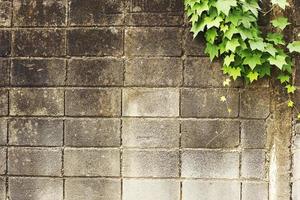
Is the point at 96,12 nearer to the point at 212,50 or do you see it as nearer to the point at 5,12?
the point at 5,12

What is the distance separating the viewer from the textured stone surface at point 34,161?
3.74 meters

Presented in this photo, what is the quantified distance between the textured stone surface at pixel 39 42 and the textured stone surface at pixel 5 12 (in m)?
0.13

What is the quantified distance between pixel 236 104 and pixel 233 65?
1.13 ft

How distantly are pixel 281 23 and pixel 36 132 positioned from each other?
2333 mm

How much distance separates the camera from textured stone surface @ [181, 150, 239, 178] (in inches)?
144

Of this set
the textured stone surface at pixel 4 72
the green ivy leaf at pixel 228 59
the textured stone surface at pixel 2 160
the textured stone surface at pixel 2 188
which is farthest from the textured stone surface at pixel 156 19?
the textured stone surface at pixel 2 188

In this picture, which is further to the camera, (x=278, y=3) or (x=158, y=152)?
(x=158, y=152)

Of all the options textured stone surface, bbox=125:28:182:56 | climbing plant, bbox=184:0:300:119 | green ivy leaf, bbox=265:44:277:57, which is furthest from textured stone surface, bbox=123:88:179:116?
green ivy leaf, bbox=265:44:277:57

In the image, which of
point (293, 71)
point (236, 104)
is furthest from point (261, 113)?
point (293, 71)

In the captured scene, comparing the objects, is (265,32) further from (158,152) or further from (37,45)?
(37,45)

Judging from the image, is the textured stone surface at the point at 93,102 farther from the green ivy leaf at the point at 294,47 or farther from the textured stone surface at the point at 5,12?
the green ivy leaf at the point at 294,47

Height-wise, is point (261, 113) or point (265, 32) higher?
point (265, 32)

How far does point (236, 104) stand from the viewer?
11.9 feet

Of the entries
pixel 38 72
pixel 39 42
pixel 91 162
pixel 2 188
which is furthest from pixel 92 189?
pixel 39 42
